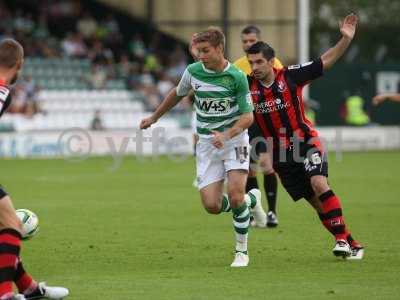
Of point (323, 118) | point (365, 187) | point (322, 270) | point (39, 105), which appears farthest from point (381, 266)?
point (323, 118)

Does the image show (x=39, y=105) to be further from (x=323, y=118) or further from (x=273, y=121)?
(x=273, y=121)

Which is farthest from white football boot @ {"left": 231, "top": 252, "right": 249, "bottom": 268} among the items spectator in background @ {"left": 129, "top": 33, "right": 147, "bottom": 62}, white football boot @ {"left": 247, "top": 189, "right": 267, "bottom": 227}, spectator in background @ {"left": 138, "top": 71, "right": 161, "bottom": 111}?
spectator in background @ {"left": 129, "top": 33, "right": 147, "bottom": 62}

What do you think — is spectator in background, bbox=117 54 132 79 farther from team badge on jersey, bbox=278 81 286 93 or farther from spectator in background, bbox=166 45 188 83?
team badge on jersey, bbox=278 81 286 93

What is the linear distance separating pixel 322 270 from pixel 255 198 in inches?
77.4

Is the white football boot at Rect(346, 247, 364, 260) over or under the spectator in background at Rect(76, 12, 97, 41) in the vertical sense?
under

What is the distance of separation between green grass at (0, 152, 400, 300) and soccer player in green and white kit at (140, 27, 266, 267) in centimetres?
58

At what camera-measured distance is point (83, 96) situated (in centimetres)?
3297

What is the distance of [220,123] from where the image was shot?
33.8 ft

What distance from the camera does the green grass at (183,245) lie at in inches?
349

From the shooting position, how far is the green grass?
8859 millimetres

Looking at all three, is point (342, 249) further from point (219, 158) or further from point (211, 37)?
point (211, 37)

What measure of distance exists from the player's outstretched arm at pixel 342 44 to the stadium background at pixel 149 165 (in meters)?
1.97

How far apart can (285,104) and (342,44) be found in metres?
0.86

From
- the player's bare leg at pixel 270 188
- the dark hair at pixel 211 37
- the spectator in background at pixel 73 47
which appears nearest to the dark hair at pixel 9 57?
the dark hair at pixel 211 37
